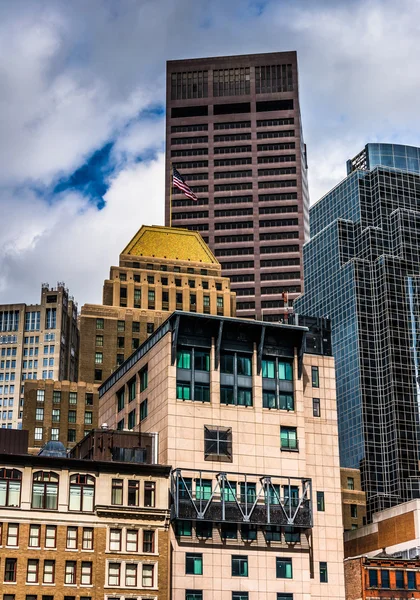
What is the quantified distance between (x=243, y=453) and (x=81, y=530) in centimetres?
2133

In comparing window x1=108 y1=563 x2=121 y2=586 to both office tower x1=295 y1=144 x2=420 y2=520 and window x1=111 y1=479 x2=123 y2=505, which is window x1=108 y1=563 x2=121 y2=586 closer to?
window x1=111 y1=479 x2=123 y2=505

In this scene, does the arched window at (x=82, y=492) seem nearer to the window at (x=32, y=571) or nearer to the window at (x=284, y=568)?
the window at (x=32, y=571)

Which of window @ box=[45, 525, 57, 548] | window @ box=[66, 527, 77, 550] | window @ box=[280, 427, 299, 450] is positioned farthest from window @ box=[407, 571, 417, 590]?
window @ box=[45, 525, 57, 548]

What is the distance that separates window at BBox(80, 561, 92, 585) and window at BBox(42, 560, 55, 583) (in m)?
2.85

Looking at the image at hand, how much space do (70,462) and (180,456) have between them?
521 inches

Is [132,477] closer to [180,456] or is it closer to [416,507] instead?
[180,456]

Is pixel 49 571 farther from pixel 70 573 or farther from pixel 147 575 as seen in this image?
pixel 147 575

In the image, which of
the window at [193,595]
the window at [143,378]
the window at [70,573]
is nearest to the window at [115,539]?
the window at [70,573]

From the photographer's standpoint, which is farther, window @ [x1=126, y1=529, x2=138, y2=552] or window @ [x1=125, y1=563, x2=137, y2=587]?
window @ [x1=126, y1=529, x2=138, y2=552]

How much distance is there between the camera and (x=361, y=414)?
187 meters

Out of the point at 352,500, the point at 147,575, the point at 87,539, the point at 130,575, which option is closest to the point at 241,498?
the point at 147,575

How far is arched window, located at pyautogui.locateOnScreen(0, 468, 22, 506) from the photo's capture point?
10019 cm

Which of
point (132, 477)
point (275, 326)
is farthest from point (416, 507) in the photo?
point (132, 477)

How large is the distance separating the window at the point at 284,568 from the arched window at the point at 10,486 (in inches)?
1141
